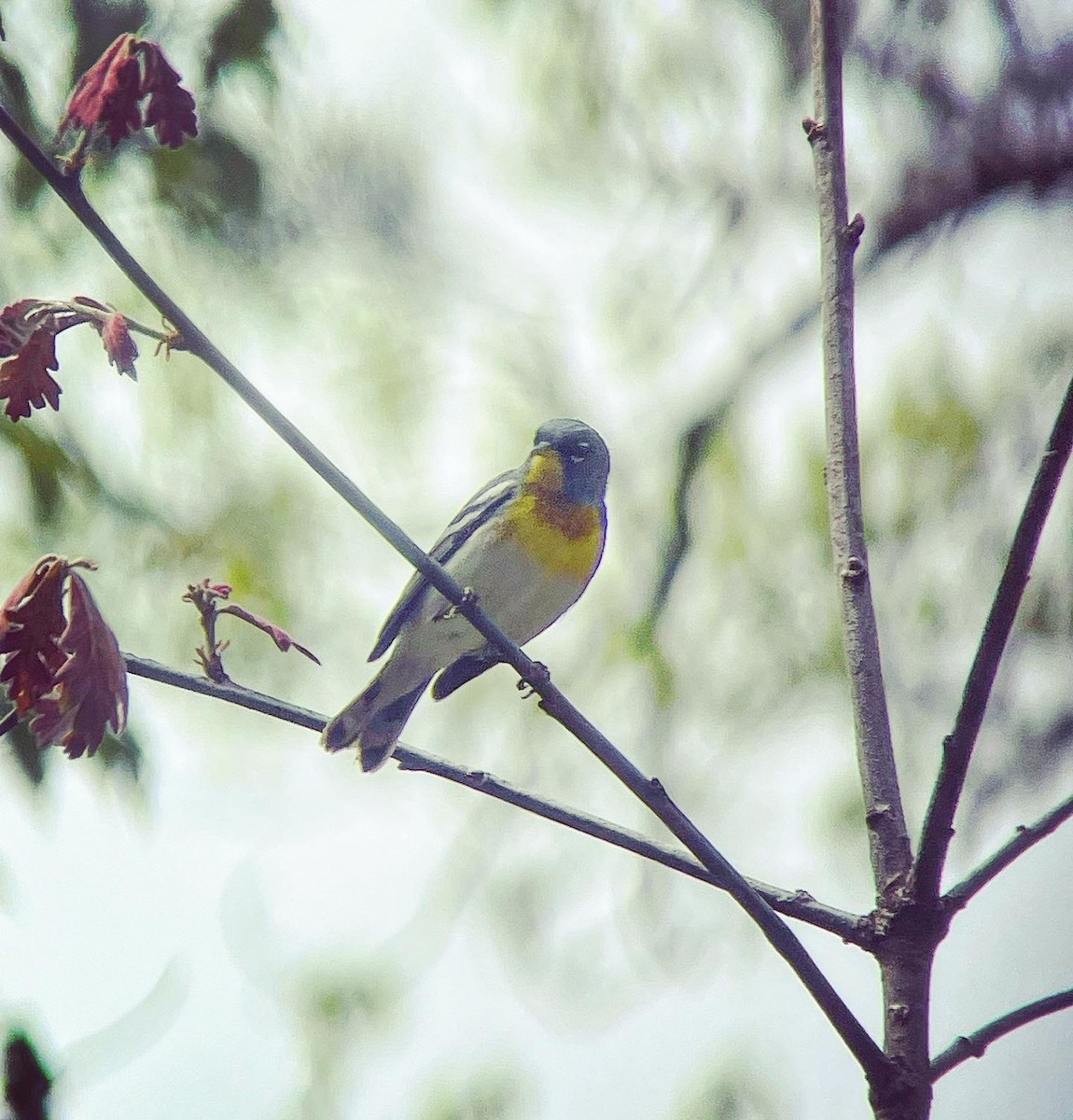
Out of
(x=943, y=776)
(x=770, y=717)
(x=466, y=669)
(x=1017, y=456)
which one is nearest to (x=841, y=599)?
(x=943, y=776)

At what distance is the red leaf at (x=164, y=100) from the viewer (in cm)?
161

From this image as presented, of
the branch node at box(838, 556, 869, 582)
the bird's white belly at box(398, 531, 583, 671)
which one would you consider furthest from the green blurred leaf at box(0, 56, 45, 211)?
the branch node at box(838, 556, 869, 582)

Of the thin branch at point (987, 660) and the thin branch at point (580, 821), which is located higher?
the thin branch at point (987, 660)

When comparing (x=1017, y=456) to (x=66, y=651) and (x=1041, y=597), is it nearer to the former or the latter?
(x=1041, y=597)

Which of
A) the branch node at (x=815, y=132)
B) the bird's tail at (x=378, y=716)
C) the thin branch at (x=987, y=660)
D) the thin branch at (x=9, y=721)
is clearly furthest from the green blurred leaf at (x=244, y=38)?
the thin branch at (x=987, y=660)

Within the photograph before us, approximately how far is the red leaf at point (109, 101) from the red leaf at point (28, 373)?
12.1 inches

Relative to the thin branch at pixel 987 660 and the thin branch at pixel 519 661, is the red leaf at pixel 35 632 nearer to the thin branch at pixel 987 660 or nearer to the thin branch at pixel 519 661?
the thin branch at pixel 519 661

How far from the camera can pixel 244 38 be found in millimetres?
4031

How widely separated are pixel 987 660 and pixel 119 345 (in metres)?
1.24

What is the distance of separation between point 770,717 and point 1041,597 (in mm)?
1348

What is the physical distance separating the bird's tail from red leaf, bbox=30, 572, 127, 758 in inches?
85.3

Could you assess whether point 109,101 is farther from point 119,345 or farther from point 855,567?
point 855,567

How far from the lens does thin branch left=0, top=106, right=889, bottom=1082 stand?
57.9 inches

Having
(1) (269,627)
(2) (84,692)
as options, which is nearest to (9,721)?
(2) (84,692)
